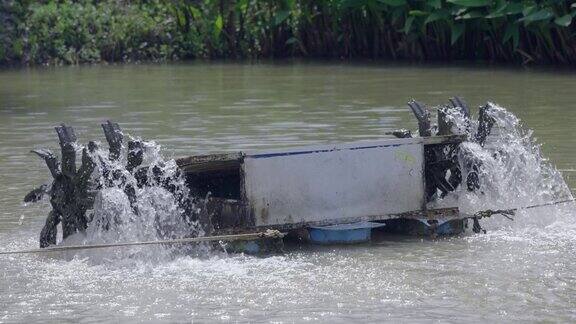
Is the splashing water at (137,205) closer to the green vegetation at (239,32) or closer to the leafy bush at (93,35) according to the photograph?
the green vegetation at (239,32)

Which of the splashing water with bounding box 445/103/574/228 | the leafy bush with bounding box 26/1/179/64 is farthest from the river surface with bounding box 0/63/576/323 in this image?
the leafy bush with bounding box 26/1/179/64

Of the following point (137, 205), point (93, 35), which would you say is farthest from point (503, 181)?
point (93, 35)

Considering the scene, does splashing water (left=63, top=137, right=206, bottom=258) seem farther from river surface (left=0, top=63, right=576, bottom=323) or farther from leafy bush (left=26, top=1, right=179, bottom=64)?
leafy bush (left=26, top=1, right=179, bottom=64)

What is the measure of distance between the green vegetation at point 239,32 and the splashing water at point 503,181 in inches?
584

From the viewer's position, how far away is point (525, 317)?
8328mm

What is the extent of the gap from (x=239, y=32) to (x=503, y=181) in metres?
19.5

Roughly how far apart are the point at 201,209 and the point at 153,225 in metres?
0.45

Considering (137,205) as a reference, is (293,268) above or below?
below

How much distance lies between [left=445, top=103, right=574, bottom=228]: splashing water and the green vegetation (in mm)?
14831

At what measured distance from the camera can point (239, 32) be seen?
3031 cm

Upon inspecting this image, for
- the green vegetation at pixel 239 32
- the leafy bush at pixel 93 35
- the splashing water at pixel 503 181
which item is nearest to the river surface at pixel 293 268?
the splashing water at pixel 503 181

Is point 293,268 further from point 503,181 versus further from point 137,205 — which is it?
point 503,181

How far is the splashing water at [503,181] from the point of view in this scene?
1103 cm

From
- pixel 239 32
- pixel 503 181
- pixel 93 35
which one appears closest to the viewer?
pixel 503 181
